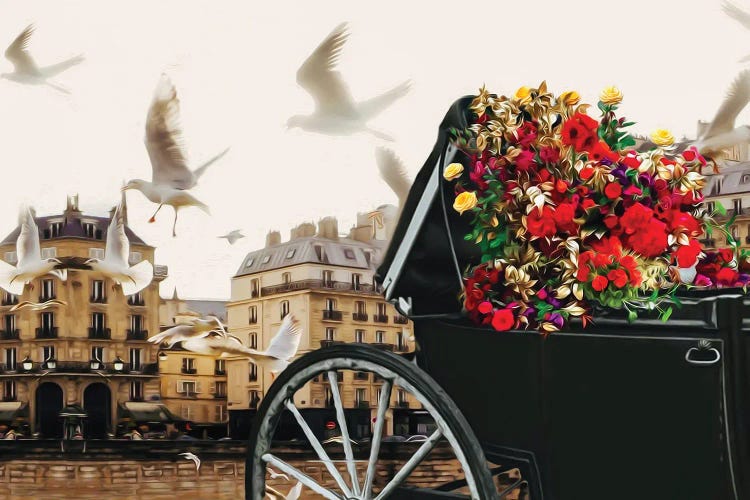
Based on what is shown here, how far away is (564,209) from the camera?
261 centimetres

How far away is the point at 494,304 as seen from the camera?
2.70 m

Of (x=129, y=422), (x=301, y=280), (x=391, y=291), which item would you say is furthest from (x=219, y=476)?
(x=391, y=291)

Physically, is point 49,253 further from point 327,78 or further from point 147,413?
point 327,78

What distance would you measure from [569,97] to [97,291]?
8.00 metres

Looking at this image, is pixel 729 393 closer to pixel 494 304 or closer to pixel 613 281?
pixel 613 281

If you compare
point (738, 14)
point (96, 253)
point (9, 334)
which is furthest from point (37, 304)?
point (738, 14)

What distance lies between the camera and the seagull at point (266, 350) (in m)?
9.74

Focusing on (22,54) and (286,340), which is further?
(286,340)

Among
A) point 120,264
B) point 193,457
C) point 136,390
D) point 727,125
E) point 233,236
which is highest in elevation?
point 727,125

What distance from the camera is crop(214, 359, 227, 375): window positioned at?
10102 mm

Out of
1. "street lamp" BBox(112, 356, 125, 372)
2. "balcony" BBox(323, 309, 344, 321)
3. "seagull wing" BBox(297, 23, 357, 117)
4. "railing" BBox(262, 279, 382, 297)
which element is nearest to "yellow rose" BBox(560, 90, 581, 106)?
"seagull wing" BBox(297, 23, 357, 117)

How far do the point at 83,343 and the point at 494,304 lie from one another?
332 inches

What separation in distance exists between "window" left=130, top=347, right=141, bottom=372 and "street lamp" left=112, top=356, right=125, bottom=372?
0.10 metres

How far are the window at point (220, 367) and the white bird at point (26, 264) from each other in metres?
1.66
